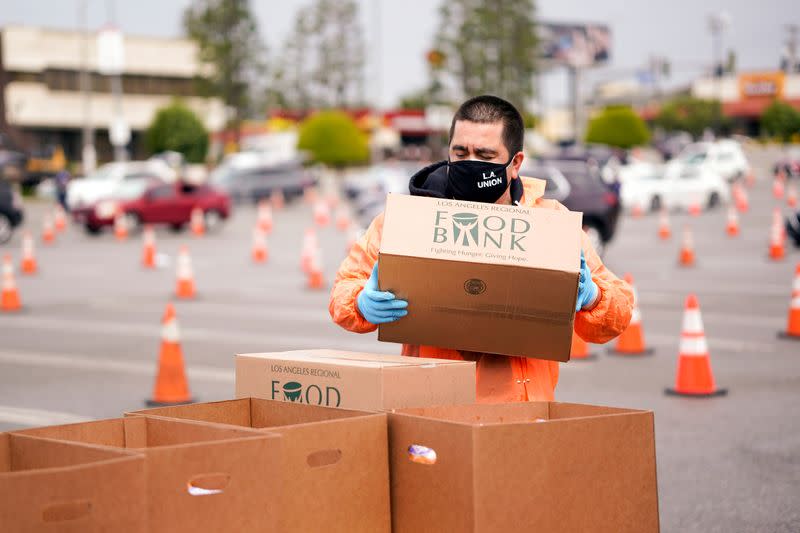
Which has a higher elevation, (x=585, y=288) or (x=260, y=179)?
(x=585, y=288)

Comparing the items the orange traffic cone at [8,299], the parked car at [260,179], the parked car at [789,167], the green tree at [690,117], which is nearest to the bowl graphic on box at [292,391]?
the orange traffic cone at [8,299]

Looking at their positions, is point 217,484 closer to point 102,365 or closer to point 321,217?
point 102,365

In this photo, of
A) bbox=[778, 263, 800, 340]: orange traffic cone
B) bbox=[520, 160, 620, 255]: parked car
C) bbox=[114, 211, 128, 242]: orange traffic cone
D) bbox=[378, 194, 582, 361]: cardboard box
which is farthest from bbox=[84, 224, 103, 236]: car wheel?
bbox=[378, 194, 582, 361]: cardboard box

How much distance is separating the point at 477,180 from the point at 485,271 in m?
0.39

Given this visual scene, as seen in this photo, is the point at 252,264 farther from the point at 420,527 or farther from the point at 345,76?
the point at 345,76

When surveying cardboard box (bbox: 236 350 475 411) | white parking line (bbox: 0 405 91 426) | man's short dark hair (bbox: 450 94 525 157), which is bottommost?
white parking line (bbox: 0 405 91 426)

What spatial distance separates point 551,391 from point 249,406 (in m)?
0.99

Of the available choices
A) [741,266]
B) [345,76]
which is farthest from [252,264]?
[345,76]

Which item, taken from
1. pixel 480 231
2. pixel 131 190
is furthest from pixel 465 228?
pixel 131 190

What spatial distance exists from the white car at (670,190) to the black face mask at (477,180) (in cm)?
3960

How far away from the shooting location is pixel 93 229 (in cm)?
3447

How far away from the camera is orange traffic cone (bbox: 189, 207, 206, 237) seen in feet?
117

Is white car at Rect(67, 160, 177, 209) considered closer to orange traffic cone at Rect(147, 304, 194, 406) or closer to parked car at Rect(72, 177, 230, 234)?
parked car at Rect(72, 177, 230, 234)

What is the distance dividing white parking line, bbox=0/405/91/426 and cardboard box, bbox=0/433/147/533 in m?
6.12
